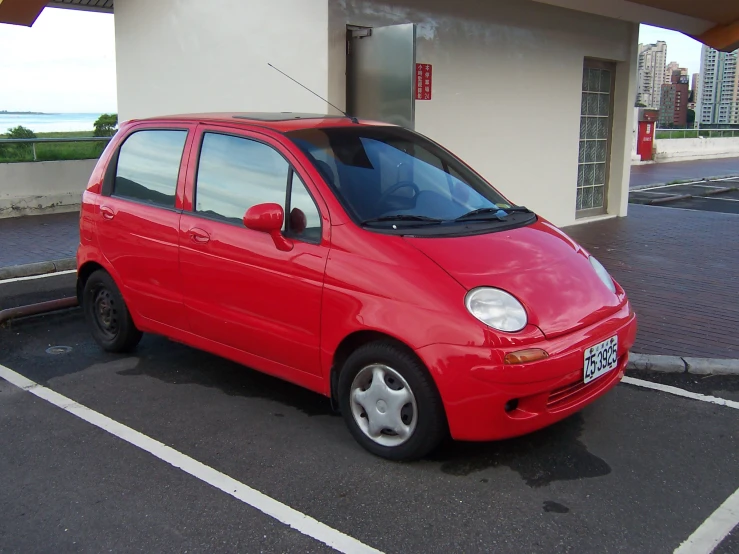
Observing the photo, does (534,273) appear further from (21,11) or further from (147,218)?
(21,11)

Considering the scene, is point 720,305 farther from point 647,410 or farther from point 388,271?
point 388,271

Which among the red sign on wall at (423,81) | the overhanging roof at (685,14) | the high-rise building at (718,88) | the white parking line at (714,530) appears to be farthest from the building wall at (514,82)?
the high-rise building at (718,88)

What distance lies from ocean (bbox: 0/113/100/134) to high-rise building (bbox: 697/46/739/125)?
41302mm

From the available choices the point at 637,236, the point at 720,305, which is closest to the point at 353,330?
the point at 720,305

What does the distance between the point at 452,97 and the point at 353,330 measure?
6.71 metres

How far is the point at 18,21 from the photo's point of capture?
10.8 meters

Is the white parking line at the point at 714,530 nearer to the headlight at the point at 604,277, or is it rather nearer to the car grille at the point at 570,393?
the car grille at the point at 570,393

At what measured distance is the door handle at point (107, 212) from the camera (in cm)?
544

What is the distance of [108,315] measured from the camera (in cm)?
578

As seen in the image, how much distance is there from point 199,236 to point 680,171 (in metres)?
23.6

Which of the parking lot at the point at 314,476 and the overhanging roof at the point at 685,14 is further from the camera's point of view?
the overhanging roof at the point at 685,14

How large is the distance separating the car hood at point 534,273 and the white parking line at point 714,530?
1067 mm

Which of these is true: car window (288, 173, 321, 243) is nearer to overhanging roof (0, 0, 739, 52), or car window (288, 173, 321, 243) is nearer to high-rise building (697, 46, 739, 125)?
overhanging roof (0, 0, 739, 52)

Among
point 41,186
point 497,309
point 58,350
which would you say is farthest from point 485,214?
point 41,186
